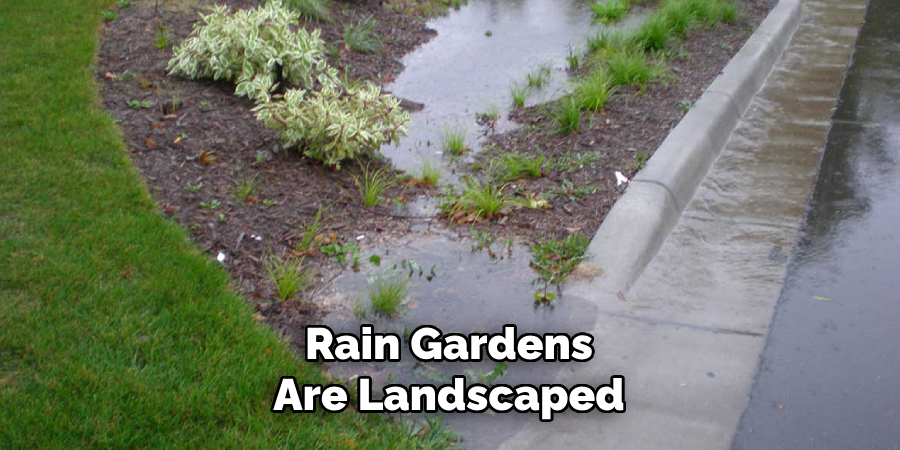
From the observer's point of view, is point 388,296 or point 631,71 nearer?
point 388,296

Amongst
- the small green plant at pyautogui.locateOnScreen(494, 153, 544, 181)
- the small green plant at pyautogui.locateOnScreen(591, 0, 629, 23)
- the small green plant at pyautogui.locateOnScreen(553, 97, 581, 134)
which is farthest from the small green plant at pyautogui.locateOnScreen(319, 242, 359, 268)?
the small green plant at pyautogui.locateOnScreen(591, 0, 629, 23)

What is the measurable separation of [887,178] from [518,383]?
12.6ft

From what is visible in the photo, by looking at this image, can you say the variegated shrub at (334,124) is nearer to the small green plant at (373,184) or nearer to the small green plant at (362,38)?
the small green plant at (373,184)

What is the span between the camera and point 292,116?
591 centimetres

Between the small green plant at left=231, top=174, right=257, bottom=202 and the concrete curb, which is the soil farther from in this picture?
the concrete curb

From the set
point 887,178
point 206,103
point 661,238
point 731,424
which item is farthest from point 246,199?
point 887,178

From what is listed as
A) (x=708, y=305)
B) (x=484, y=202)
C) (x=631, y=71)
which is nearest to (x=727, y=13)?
(x=631, y=71)

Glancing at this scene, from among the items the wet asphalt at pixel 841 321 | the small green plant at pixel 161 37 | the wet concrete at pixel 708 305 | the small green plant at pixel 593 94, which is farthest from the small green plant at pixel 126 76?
the wet asphalt at pixel 841 321

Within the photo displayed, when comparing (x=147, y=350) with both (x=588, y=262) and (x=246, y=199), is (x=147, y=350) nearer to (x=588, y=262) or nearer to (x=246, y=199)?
(x=246, y=199)

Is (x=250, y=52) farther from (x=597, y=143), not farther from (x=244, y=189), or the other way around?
(x=597, y=143)

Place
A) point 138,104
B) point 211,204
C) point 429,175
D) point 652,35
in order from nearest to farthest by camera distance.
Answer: point 211,204, point 429,175, point 138,104, point 652,35

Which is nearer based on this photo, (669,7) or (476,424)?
(476,424)

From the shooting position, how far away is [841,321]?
4.56 m

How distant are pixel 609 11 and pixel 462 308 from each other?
6.45m
